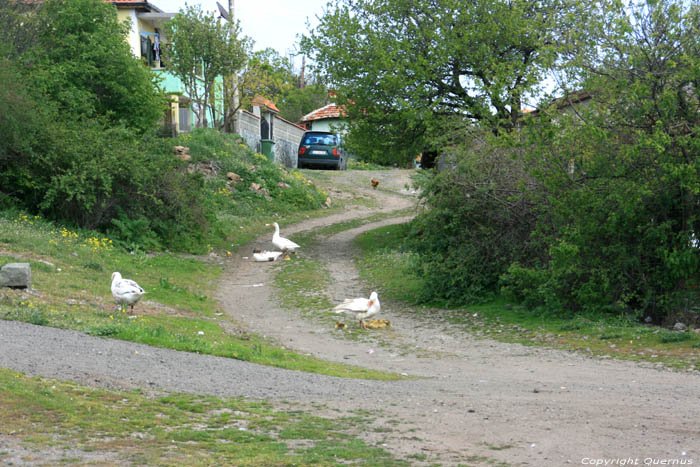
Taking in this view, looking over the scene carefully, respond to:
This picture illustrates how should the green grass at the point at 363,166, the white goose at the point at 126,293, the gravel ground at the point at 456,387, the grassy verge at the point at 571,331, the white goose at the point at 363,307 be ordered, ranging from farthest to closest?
the green grass at the point at 363,166
the white goose at the point at 363,307
the white goose at the point at 126,293
the grassy verge at the point at 571,331
the gravel ground at the point at 456,387

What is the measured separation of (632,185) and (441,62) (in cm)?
1006

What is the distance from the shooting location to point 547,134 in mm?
13930

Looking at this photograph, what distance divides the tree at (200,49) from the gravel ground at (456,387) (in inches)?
A: 930

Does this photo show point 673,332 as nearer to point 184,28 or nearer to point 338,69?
point 338,69

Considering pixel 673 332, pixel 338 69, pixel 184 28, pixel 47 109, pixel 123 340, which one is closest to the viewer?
pixel 123 340

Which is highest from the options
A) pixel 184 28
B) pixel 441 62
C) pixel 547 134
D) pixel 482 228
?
pixel 184 28

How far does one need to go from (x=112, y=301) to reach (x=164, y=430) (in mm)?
7826

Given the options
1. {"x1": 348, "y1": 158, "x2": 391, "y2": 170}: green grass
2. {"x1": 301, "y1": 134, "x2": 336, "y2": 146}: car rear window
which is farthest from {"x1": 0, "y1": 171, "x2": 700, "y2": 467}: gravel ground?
{"x1": 348, "y1": 158, "x2": 391, "y2": 170}: green grass

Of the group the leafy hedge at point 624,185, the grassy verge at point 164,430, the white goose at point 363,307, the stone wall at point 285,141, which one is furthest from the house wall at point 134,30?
the grassy verge at point 164,430

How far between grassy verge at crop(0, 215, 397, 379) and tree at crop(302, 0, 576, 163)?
681cm

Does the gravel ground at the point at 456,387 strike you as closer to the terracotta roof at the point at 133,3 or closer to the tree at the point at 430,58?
the tree at the point at 430,58

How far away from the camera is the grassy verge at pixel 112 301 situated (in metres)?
10.7

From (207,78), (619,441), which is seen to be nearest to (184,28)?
(207,78)

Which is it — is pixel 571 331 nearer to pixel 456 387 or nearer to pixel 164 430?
pixel 456 387
